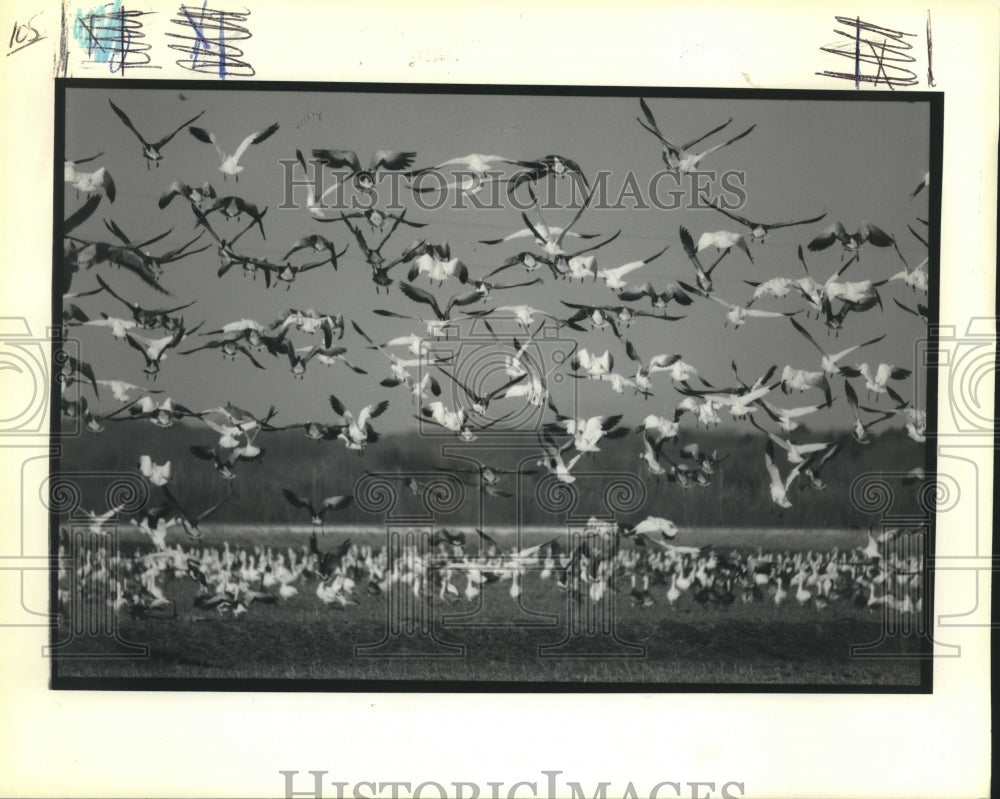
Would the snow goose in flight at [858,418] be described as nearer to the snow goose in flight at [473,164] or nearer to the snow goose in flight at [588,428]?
the snow goose in flight at [588,428]

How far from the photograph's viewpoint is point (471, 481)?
1834mm

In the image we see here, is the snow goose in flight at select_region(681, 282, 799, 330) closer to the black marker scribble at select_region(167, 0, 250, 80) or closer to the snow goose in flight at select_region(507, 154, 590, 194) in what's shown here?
the snow goose in flight at select_region(507, 154, 590, 194)

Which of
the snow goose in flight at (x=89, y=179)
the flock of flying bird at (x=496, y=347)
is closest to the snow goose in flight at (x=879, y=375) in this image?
the flock of flying bird at (x=496, y=347)

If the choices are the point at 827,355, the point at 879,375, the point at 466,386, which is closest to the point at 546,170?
the point at 466,386

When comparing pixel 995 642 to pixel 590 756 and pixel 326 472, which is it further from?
pixel 326 472

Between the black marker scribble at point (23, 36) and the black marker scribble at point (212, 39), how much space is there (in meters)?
0.28

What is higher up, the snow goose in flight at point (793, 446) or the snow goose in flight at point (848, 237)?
the snow goose in flight at point (848, 237)

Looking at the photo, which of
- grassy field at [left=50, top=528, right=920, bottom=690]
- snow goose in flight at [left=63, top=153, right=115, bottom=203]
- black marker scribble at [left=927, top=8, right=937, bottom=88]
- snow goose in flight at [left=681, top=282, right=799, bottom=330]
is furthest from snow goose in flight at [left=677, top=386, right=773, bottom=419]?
snow goose in flight at [left=63, top=153, right=115, bottom=203]

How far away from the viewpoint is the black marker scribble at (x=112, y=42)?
1843 mm

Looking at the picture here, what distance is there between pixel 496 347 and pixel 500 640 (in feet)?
2.00

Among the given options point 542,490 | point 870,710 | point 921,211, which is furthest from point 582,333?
point 870,710

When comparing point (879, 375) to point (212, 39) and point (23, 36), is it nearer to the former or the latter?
point (212, 39)

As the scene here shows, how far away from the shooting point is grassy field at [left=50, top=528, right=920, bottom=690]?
6.02ft

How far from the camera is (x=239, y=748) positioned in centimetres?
184
